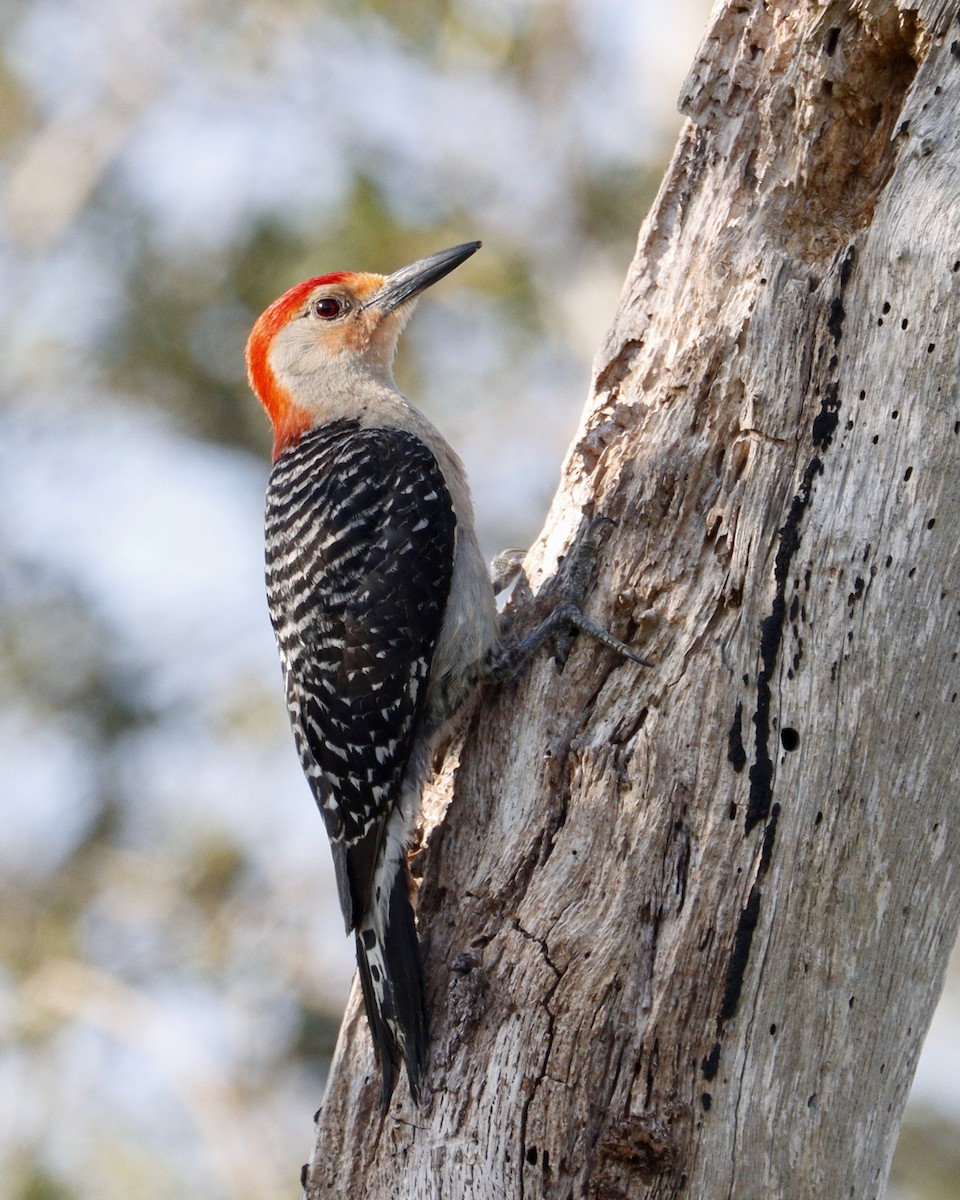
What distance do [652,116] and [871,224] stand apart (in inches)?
273

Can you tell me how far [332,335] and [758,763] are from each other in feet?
10.7

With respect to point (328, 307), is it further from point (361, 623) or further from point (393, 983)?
point (393, 983)

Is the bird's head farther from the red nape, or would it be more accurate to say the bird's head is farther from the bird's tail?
the bird's tail

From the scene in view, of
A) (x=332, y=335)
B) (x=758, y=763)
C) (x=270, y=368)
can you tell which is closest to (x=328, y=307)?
(x=332, y=335)

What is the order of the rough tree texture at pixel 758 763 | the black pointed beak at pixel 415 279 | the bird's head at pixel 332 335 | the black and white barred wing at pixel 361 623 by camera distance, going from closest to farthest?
the rough tree texture at pixel 758 763
the black and white barred wing at pixel 361 623
the black pointed beak at pixel 415 279
the bird's head at pixel 332 335

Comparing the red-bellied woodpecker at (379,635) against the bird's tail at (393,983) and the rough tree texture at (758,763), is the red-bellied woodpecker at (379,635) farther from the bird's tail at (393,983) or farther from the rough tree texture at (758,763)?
the rough tree texture at (758,763)

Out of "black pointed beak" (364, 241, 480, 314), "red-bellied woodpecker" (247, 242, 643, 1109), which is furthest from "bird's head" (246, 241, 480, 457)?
"red-bellied woodpecker" (247, 242, 643, 1109)

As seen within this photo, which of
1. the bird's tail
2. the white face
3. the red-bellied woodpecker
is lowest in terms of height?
the bird's tail

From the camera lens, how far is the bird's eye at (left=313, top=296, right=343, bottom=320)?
19.5 ft

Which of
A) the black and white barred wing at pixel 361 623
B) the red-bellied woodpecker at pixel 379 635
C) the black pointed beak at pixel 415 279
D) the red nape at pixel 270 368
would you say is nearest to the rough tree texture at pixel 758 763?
the red-bellied woodpecker at pixel 379 635

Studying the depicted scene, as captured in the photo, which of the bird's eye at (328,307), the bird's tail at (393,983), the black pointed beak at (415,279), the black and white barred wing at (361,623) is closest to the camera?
the bird's tail at (393,983)

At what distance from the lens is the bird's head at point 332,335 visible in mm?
5812

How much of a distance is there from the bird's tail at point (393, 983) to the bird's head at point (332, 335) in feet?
8.12

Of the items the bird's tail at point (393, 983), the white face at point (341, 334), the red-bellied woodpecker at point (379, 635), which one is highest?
the white face at point (341, 334)
